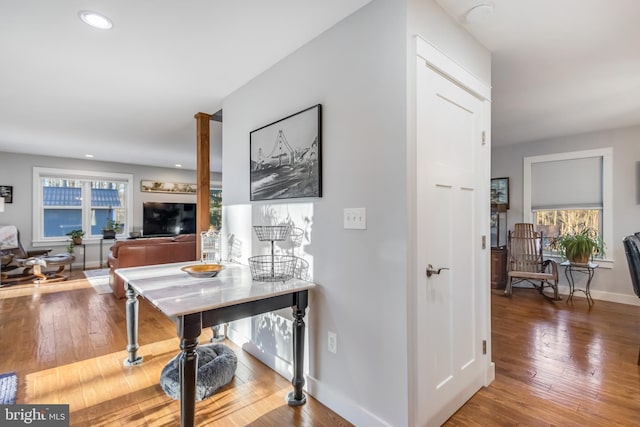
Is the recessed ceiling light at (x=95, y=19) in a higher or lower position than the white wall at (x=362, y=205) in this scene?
higher

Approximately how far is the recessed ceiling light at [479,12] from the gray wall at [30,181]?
762cm

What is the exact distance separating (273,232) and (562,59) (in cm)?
253

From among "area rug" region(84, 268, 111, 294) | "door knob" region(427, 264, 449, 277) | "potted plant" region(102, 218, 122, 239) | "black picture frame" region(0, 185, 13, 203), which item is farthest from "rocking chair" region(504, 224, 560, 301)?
"black picture frame" region(0, 185, 13, 203)

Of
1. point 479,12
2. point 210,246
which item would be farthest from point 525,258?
point 210,246

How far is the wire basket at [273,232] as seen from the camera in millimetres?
2219

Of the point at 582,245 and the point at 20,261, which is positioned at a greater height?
the point at 582,245

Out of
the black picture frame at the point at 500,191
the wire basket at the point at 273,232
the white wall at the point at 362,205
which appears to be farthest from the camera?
the black picture frame at the point at 500,191

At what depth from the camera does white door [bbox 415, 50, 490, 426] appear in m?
1.60

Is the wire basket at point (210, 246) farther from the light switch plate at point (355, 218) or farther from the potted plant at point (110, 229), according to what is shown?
the potted plant at point (110, 229)

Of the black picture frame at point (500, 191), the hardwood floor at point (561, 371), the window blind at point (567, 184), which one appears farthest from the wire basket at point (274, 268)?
the window blind at point (567, 184)

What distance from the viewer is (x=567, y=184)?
457cm

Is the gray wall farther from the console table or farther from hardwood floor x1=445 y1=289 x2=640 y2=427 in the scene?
hardwood floor x1=445 y1=289 x2=640 y2=427

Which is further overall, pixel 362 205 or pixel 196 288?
pixel 196 288

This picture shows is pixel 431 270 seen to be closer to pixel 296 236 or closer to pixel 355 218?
pixel 355 218
